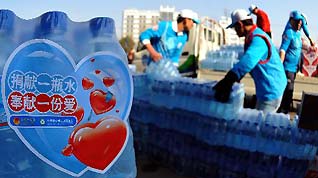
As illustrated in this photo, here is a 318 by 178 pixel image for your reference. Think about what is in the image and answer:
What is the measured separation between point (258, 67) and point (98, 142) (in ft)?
5.82

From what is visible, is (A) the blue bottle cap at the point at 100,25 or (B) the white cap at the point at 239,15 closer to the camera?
(A) the blue bottle cap at the point at 100,25

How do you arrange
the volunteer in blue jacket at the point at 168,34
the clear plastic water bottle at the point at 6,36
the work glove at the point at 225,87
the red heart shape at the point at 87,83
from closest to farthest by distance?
1. the clear plastic water bottle at the point at 6,36
2. the red heart shape at the point at 87,83
3. the work glove at the point at 225,87
4. the volunteer in blue jacket at the point at 168,34

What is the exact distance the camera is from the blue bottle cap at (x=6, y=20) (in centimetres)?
208

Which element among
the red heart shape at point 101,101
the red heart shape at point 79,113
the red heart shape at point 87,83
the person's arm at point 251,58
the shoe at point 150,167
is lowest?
the shoe at point 150,167

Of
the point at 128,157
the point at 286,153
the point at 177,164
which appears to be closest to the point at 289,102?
the point at 177,164

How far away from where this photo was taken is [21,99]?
2.13 metres

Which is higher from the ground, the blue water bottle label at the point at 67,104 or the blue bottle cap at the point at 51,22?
the blue bottle cap at the point at 51,22

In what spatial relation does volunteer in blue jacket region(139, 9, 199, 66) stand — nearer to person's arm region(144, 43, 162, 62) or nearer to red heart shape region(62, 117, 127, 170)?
person's arm region(144, 43, 162, 62)

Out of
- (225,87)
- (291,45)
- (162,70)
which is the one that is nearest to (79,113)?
(225,87)

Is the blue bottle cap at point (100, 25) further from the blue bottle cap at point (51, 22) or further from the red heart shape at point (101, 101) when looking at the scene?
the red heart shape at point (101, 101)

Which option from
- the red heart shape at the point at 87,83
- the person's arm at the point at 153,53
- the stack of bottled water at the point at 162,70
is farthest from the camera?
the person's arm at the point at 153,53

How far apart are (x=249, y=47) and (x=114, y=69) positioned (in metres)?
1.52

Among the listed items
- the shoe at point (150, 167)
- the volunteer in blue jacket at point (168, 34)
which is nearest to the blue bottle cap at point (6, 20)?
the shoe at point (150, 167)

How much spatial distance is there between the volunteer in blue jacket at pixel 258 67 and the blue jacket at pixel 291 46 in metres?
2.07
